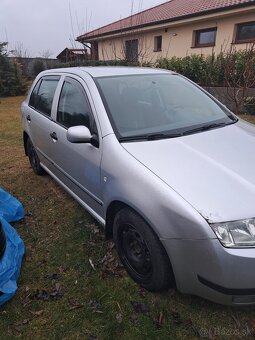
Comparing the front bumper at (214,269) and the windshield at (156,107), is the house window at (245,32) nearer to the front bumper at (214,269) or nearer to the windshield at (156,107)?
the windshield at (156,107)

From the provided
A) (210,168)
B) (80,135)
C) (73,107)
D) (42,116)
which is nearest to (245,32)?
(42,116)

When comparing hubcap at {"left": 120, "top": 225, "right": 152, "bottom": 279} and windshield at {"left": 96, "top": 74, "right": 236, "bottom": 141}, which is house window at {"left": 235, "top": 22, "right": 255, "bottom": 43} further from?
hubcap at {"left": 120, "top": 225, "right": 152, "bottom": 279}

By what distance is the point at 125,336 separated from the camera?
1.97 m

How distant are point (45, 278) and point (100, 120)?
144cm

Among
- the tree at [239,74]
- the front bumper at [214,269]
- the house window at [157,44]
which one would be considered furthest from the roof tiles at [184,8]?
the front bumper at [214,269]

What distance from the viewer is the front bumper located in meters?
1.66

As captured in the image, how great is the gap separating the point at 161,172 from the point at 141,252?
0.68 metres

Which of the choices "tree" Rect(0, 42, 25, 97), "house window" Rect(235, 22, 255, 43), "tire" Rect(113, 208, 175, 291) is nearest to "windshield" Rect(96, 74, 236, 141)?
"tire" Rect(113, 208, 175, 291)

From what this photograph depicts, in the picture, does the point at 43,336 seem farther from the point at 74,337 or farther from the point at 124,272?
the point at 124,272

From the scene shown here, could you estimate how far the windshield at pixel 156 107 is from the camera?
251 centimetres

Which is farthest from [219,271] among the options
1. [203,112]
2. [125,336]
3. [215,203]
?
[203,112]

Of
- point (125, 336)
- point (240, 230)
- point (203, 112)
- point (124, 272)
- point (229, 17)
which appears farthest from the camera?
point (229, 17)

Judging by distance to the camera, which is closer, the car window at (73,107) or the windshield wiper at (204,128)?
the windshield wiper at (204,128)

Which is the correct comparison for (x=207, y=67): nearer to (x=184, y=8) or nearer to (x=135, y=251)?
(x=184, y=8)
